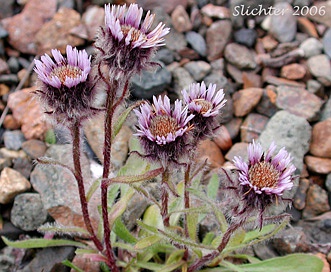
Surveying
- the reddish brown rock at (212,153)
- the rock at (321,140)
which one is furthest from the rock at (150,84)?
the rock at (321,140)

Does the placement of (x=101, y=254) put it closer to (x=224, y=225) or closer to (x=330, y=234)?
(x=224, y=225)

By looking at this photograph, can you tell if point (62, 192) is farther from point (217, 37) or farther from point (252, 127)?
point (217, 37)

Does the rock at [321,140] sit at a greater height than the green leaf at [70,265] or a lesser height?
greater

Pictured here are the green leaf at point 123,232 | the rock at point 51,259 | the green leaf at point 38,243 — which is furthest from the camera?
the rock at point 51,259

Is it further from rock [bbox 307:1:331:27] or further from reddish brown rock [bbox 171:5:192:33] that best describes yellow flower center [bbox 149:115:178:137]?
rock [bbox 307:1:331:27]

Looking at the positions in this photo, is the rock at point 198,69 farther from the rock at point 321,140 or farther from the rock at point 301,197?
the rock at point 301,197

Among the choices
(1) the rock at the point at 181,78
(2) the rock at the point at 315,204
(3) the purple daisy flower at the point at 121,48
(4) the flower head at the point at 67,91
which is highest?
(3) the purple daisy flower at the point at 121,48

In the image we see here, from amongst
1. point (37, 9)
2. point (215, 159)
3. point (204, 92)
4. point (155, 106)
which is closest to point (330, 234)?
point (215, 159)

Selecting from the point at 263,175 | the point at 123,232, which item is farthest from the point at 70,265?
the point at 263,175
